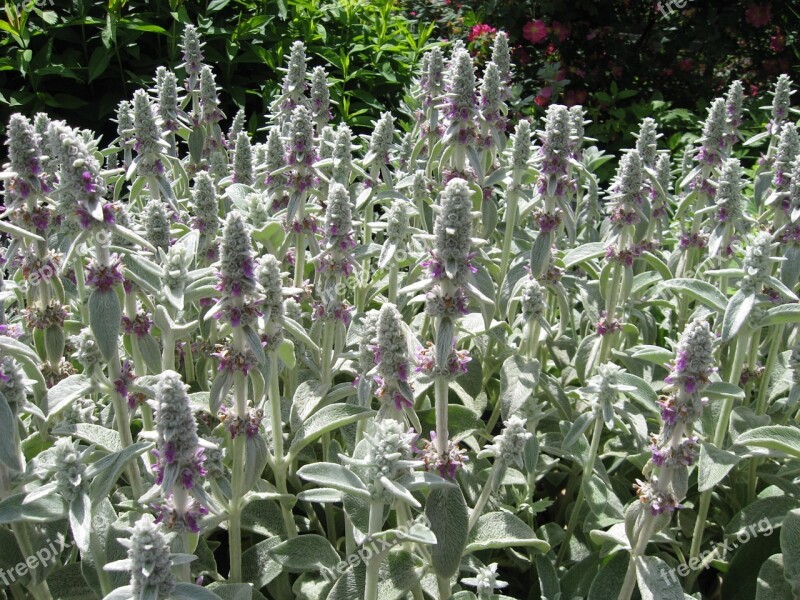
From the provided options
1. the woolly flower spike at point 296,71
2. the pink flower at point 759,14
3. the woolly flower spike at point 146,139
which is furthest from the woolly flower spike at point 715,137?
the pink flower at point 759,14

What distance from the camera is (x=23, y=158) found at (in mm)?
2609

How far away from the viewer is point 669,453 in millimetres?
2389

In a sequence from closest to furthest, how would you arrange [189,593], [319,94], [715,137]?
[189,593], [715,137], [319,94]

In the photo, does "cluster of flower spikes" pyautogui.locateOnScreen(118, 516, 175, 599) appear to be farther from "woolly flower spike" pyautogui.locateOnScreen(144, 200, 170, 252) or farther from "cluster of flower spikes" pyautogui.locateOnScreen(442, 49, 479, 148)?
"cluster of flower spikes" pyautogui.locateOnScreen(442, 49, 479, 148)

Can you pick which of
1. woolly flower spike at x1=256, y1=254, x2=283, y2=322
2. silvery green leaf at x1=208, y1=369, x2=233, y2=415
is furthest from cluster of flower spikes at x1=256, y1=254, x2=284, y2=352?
silvery green leaf at x1=208, y1=369, x2=233, y2=415

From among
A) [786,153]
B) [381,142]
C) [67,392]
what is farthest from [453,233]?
[786,153]

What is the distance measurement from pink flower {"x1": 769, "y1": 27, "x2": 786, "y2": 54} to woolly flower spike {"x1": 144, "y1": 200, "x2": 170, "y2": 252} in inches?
338

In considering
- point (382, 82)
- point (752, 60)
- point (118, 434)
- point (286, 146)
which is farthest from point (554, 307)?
point (752, 60)

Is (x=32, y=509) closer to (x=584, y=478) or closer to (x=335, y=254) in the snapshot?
(x=335, y=254)

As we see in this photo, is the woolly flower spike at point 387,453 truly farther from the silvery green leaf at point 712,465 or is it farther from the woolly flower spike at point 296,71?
the woolly flower spike at point 296,71

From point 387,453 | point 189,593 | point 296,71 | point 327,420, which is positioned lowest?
point 189,593

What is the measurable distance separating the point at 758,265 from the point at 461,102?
1418 mm

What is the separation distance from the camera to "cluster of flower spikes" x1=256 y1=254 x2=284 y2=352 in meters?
2.40

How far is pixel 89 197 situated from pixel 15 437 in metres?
0.74
